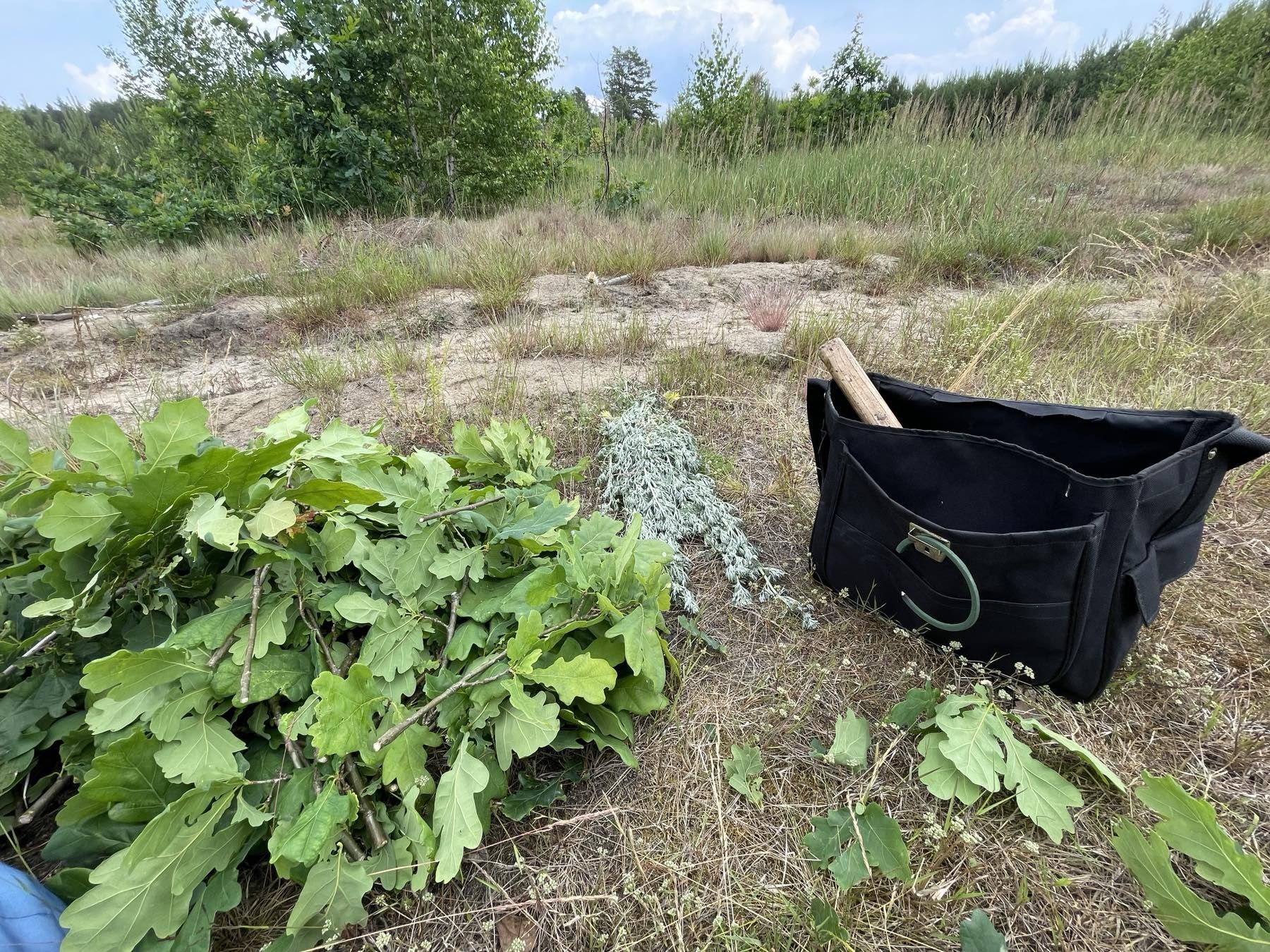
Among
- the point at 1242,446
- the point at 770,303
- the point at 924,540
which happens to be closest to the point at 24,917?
the point at 924,540

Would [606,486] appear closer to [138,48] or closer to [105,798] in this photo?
[105,798]

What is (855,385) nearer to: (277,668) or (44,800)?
(277,668)

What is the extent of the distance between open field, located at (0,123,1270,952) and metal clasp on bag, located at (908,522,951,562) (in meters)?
0.29

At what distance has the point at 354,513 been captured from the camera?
1257mm

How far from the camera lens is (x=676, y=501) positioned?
6.20 feet

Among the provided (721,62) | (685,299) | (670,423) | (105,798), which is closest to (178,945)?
(105,798)

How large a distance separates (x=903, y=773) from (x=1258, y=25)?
16271 mm

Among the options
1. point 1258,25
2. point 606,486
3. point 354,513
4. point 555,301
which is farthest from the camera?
point 1258,25

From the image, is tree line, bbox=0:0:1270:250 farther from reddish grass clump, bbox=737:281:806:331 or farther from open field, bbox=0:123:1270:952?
reddish grass clump, bbox=737:281:806:331

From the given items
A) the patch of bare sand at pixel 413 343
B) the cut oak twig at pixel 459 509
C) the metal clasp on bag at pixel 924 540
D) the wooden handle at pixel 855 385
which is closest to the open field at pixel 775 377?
the patch of bare sand at pixel 413 343

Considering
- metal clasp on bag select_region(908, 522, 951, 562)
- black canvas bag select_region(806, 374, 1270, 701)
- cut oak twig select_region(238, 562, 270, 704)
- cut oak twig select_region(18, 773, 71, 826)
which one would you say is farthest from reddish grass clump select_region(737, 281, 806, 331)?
cut oak twig select_region(18, 773, 71, 826)

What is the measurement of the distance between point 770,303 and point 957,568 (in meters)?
2.68

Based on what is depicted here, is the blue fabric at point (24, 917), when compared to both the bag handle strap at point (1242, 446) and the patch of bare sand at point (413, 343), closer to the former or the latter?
the patch of bare sand at point (413, 343)

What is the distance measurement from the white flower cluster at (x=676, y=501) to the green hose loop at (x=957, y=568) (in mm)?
297
